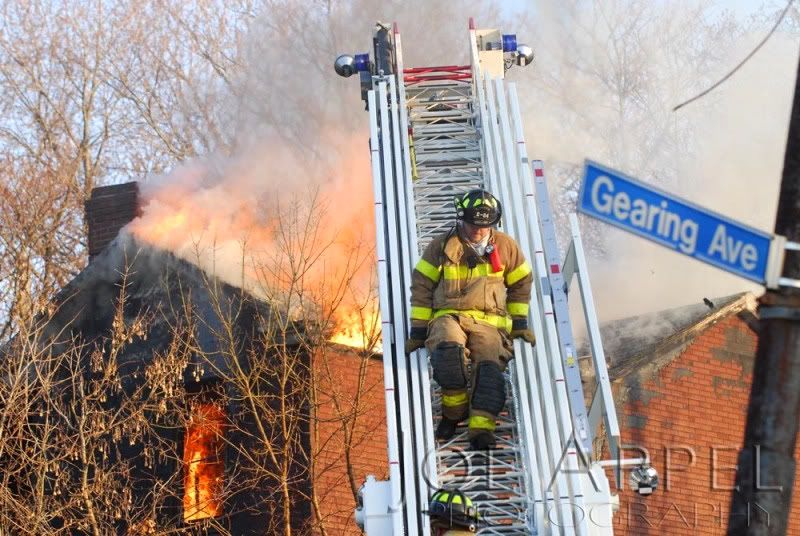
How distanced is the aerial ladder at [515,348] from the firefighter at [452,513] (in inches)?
25.8

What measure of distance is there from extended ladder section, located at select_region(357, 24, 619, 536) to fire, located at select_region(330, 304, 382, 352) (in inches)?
96.5

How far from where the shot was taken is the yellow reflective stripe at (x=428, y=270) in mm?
7500

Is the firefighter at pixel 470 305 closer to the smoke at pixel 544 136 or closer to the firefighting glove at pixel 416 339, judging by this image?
the firefighting glove at pixel 416 339

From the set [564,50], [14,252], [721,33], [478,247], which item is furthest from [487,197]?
[721,33]

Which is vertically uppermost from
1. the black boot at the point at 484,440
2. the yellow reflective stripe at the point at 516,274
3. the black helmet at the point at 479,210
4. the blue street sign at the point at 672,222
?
the black helmet at the point at 479,210

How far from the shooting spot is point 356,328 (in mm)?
11625

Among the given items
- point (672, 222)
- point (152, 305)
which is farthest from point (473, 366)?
point (152, 305)

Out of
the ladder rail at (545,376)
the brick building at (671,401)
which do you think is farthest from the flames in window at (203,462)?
the ladder rail at (545,376)

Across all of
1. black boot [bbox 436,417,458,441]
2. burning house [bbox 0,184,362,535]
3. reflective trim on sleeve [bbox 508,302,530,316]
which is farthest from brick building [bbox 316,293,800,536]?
black boot [bbox 436,417,458,441]

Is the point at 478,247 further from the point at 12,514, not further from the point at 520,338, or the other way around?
the point at 12,514

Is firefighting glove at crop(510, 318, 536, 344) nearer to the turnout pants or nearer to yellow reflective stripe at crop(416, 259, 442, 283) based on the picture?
the turnout pants

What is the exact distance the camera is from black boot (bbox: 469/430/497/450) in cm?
710

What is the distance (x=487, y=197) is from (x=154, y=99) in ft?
57.8

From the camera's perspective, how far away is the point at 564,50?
20969mm
